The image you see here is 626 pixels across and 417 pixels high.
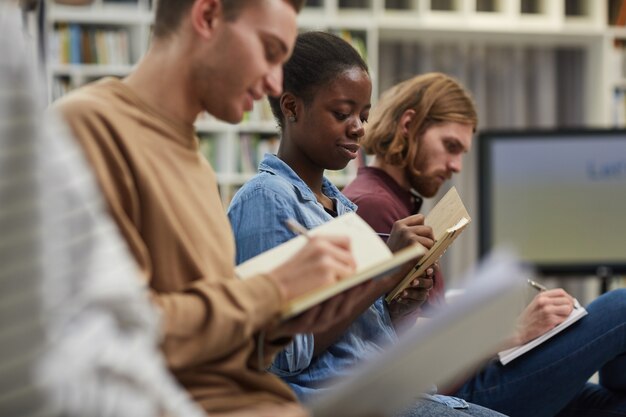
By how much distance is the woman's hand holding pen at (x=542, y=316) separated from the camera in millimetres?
2064

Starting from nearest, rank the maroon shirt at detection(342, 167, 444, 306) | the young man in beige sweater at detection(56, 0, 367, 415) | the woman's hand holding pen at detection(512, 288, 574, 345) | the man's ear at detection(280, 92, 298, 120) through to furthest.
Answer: the young man in beige sweater at detection(56, 0, 367, 415) < the man's ear at detection(280, 92, 298, 120) < the maroon shirt at detection(342, 167, 444, 306) < the woman's hand holding pen at detection(512, 288, 574, 345)

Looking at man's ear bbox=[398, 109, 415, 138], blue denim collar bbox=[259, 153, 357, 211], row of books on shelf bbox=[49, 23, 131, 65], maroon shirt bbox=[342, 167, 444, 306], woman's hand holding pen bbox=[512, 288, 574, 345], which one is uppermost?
row of books on shelf bbox=[49, 23, 131, 65]

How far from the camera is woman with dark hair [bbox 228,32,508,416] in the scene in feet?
4.80

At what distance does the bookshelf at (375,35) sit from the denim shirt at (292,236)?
306 centimetres

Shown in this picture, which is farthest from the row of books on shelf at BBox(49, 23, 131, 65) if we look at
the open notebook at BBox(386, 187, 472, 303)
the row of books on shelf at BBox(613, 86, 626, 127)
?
the open notebook at BBox(386, 187, 472, 303)

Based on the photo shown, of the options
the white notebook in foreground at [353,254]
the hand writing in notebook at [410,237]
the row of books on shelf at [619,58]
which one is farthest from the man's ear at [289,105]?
the row of books on shelf at [619,58]

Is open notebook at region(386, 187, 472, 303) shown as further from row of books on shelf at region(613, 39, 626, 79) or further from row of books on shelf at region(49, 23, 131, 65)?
row of books on shelf at region(613, 39, 626, 79)

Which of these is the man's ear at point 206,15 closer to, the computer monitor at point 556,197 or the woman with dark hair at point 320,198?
the woman with dark hair at point 320,198

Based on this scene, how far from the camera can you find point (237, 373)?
1048 mm

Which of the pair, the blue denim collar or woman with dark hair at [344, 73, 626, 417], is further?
woman with dark hair at [344, 73, 626, 417]

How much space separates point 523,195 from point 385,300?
7.32ft

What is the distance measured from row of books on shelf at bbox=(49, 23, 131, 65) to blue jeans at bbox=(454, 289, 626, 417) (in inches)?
122

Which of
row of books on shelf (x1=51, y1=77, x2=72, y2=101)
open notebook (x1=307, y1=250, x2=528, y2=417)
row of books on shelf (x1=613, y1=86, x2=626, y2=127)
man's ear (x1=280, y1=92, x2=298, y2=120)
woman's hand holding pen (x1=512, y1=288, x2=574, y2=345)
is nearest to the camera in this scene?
open notebook (x1=307, y1=250, x2=528, y2=417)

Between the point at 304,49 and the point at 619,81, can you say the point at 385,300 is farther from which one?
the point at 619,81
